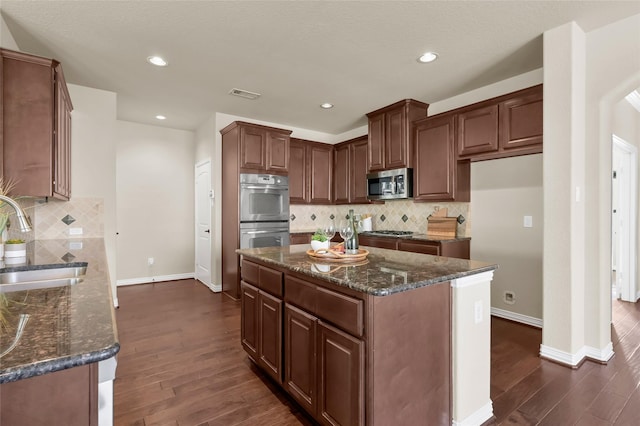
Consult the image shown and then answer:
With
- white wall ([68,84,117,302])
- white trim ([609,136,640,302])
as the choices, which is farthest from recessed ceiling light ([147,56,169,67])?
white trim ([609,136,640,302])

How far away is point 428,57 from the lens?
293 centimetres

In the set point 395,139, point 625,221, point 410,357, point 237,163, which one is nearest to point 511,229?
point 395,139

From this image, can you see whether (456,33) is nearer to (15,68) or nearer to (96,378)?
(96,378)

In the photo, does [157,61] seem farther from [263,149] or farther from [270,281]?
[270,281]

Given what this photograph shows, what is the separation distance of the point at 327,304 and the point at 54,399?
1128 mm

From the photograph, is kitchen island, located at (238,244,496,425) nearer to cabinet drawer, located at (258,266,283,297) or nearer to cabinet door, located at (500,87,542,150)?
cabinet drawer, located at (258,266,283,297)

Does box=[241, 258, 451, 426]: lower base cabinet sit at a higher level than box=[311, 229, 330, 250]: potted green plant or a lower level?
lower

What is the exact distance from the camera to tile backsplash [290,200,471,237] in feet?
13.0

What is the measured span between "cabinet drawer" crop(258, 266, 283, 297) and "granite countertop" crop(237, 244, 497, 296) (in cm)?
8

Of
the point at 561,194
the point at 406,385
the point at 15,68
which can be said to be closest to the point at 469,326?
the point at 406,385

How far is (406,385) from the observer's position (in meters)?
1.49

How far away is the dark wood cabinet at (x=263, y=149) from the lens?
4.30 metres

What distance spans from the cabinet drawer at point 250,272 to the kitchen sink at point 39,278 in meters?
1.03

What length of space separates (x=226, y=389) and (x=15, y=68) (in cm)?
267
